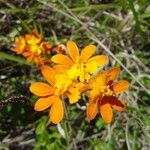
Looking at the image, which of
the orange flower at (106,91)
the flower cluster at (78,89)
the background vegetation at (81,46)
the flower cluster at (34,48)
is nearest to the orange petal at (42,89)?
the flower cluster at (78,89)

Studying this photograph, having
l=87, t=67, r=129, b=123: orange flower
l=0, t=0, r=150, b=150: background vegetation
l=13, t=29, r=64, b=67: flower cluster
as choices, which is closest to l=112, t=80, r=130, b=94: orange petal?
l=87, t=67, r=129, b=123: orange flower

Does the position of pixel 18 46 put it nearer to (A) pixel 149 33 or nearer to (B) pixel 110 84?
(A) pixel 149 33

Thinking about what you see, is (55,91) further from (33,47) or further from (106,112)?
(33,47)

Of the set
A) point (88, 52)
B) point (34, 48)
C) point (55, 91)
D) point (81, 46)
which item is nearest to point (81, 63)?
point (88, 52)

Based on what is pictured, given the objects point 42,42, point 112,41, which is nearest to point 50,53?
point 42,42

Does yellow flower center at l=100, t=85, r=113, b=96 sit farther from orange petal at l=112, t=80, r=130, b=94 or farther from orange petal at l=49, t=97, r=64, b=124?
orange petal at l=49, t=97, r=64, b=124

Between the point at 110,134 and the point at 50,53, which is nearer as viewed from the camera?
the point at 110,134
